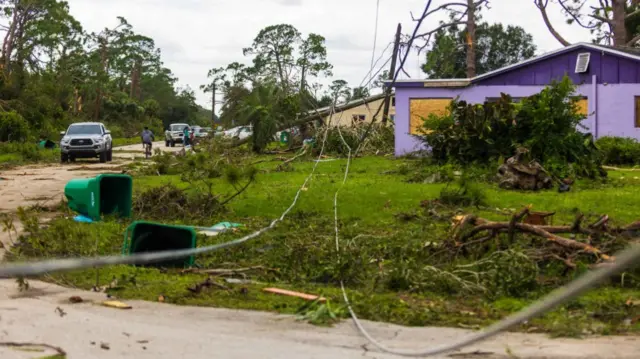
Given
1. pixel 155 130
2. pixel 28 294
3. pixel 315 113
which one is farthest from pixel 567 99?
pixel 155 130

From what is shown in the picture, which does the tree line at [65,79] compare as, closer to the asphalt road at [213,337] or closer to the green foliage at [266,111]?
the green foliage at [266,111]

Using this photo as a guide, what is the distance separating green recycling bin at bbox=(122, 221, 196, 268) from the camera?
10.0 meters

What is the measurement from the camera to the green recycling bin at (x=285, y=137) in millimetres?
33875

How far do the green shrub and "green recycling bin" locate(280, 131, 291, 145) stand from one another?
1357cm

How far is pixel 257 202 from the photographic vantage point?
15.6 m

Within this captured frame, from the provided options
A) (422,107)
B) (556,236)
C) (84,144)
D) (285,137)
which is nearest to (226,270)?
(556,236)

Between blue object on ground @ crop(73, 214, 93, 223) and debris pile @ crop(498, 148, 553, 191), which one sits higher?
debris pile @ crop(498, 148, 553, 191)

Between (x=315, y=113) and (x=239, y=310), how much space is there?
1033 inches

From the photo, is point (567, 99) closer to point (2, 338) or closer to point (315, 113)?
Result: point (315, 113)

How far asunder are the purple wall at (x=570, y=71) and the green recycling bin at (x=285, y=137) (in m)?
8.74

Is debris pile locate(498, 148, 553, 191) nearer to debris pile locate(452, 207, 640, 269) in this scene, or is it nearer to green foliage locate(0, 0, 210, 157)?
debris pile locate(452, 207, 640, 269)

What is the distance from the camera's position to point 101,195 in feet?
48.2

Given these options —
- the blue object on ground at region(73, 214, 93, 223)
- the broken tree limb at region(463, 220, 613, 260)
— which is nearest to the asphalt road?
the broken tree limb at region(463, 220, 613, 260)

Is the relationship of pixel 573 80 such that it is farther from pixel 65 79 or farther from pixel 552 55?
pixel 65 79
